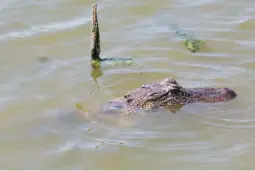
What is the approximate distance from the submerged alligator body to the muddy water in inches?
4.4

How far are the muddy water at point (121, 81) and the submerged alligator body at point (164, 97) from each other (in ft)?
Result: 0.37

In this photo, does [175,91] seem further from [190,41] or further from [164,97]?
[190,41]

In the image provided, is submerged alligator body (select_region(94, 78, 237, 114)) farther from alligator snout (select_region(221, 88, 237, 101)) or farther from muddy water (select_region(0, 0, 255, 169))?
muddy water (select_region(0, 0, 255, 169))

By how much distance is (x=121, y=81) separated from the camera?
810 cm

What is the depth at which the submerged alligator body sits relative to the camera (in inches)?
276

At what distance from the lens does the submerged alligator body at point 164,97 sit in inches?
276

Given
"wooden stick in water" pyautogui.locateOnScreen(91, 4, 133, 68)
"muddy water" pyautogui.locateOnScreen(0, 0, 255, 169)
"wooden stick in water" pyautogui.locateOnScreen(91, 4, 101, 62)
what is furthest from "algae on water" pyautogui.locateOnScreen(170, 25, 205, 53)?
"wooden stick in water" pyautogui.locateOnScreen(91, 4, 101, 62)

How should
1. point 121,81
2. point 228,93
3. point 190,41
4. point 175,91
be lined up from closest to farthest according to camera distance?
point 175,91 < point 228,93 < point 121,81 < point 190,41

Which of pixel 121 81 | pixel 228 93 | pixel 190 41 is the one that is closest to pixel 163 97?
pixel 228 93

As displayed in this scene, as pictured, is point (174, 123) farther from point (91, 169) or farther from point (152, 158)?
point (91, 169)

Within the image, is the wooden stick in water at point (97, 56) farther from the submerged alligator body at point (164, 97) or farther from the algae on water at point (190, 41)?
the submerged alligator body at point (164, 97)

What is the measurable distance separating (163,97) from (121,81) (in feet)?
4.11

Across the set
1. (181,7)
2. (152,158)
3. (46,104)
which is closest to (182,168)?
(152,158)

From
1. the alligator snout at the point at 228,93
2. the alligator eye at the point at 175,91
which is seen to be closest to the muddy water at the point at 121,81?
the alligator snout at the point at 228,93
